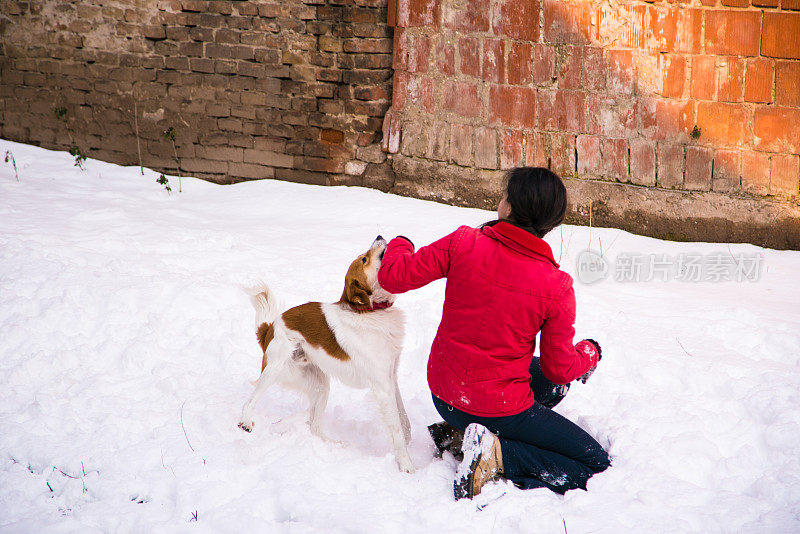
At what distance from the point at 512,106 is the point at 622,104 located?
0.96 meters

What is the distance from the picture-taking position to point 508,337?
2.34 meters

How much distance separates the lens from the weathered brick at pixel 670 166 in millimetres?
5484

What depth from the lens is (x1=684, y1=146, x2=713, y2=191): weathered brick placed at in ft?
17.8

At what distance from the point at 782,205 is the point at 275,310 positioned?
4626mm

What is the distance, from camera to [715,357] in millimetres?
3426

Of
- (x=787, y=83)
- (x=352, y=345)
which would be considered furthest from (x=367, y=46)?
(x=352, y=345)

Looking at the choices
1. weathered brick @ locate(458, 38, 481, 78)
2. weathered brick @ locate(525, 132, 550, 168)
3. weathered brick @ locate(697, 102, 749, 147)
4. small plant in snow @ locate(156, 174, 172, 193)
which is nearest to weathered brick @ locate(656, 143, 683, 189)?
weathered brick @ locate(697, 102, 749, 147)

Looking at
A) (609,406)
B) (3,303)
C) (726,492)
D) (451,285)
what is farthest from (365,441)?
(3,303)

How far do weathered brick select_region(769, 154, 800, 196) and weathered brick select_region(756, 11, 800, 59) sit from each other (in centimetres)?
82

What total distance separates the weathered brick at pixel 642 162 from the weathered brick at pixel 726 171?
1.65 ft

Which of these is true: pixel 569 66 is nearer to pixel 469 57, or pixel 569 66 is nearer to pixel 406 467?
pixel 469 57

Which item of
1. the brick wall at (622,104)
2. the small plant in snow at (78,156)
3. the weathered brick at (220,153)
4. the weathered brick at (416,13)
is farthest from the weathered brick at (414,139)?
the small plant in snow at (78,156)

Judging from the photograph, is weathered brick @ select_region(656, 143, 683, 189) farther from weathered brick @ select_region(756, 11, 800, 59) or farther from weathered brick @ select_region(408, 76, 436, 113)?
weathered brick @ select_region(408, 76, 436, 113)

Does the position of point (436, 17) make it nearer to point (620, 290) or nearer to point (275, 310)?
point (620, 290)
